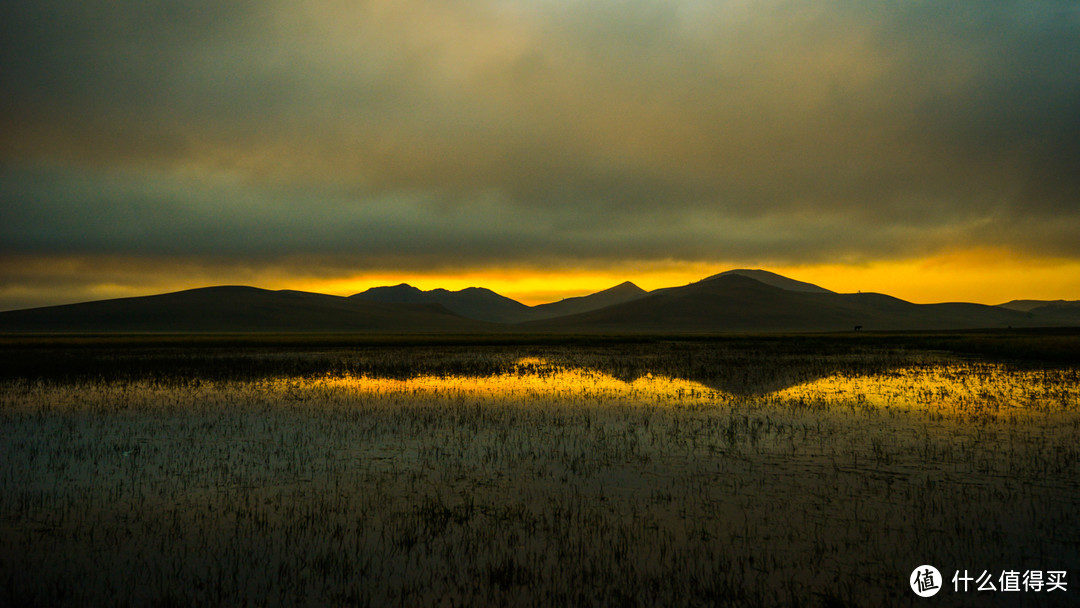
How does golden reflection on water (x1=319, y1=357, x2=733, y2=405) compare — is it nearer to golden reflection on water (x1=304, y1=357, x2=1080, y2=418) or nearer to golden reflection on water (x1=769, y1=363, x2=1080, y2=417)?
golden reflection on water (x1=304, y1=357, x2=1080, y2=418)

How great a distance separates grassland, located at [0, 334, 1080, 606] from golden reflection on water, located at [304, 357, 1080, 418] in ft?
1.22

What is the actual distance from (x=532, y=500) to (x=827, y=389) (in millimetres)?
19800

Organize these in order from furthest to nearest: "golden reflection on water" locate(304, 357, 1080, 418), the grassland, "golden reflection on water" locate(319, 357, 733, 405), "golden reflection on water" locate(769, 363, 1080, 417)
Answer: "golden reflection on water" locate(319, 357, 733, 405)
"golden reflection on water" locate(304, 357, 1080, 418)
"golden reflection on water" locate(769, 363, 1080, 417)
the grassland

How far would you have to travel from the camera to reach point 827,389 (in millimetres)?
26484

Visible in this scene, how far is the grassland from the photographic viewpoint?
295 inches

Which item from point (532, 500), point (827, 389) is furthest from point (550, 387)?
point (532, 500)

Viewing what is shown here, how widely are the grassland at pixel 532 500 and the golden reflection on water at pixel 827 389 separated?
371mm

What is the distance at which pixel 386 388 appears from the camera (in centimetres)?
2791

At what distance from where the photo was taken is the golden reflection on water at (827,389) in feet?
71.9

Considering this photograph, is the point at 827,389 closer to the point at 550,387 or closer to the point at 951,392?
the point at 951,392

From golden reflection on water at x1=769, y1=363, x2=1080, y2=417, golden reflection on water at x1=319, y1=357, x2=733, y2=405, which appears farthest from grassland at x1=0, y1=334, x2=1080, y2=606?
golden reflection on water at x1=319, y1=357, x2=733, y2=405

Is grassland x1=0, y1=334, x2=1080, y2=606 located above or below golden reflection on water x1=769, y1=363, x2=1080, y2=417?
below

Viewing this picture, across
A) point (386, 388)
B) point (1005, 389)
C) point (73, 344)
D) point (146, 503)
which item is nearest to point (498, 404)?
point (386, 388)

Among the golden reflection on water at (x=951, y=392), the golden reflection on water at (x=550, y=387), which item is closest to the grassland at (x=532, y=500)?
the golden reflection on water at (x=951, y=392)
